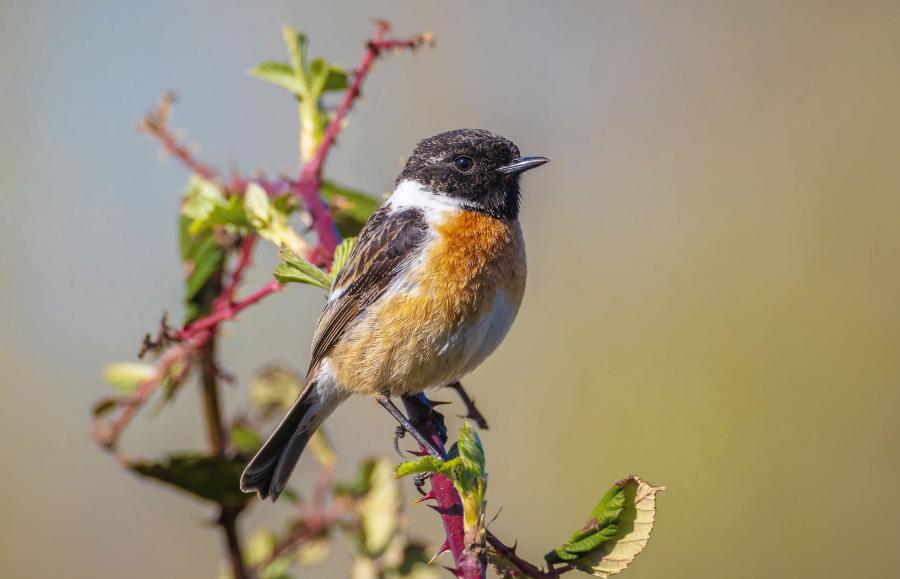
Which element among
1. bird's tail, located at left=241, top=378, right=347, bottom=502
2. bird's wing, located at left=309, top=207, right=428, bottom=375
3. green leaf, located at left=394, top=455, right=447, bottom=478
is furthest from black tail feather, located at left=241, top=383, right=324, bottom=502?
green leaf, located at left=394, top=455, right=447, bottom=478

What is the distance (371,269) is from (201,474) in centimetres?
126

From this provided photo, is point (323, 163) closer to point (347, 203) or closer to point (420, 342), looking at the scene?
point (347, 203)

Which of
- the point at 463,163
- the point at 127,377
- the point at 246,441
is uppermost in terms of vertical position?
the point at 463,163

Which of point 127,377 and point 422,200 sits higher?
point 422,200

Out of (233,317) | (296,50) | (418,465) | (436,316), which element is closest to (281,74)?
(296,50)

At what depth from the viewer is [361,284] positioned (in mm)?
3637

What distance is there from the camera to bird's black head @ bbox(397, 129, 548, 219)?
385 cm

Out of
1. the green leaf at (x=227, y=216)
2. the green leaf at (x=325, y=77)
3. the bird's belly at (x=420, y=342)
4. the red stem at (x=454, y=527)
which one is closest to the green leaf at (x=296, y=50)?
the green leaf at (x=325, y=77)

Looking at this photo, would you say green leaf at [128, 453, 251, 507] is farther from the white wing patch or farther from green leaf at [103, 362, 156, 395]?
the white wing patch

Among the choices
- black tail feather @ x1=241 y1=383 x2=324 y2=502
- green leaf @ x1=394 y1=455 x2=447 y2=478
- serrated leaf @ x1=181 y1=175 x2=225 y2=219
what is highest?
serrated leaf @ x1=181 y1=175 x2=225 y2=219

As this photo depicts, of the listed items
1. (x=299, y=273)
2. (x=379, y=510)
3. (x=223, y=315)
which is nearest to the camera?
(x=299, y=273)

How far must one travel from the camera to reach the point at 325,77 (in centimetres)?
294

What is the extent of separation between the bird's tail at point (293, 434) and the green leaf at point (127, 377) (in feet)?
1.45

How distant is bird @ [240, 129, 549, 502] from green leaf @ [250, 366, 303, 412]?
0.13 metres
